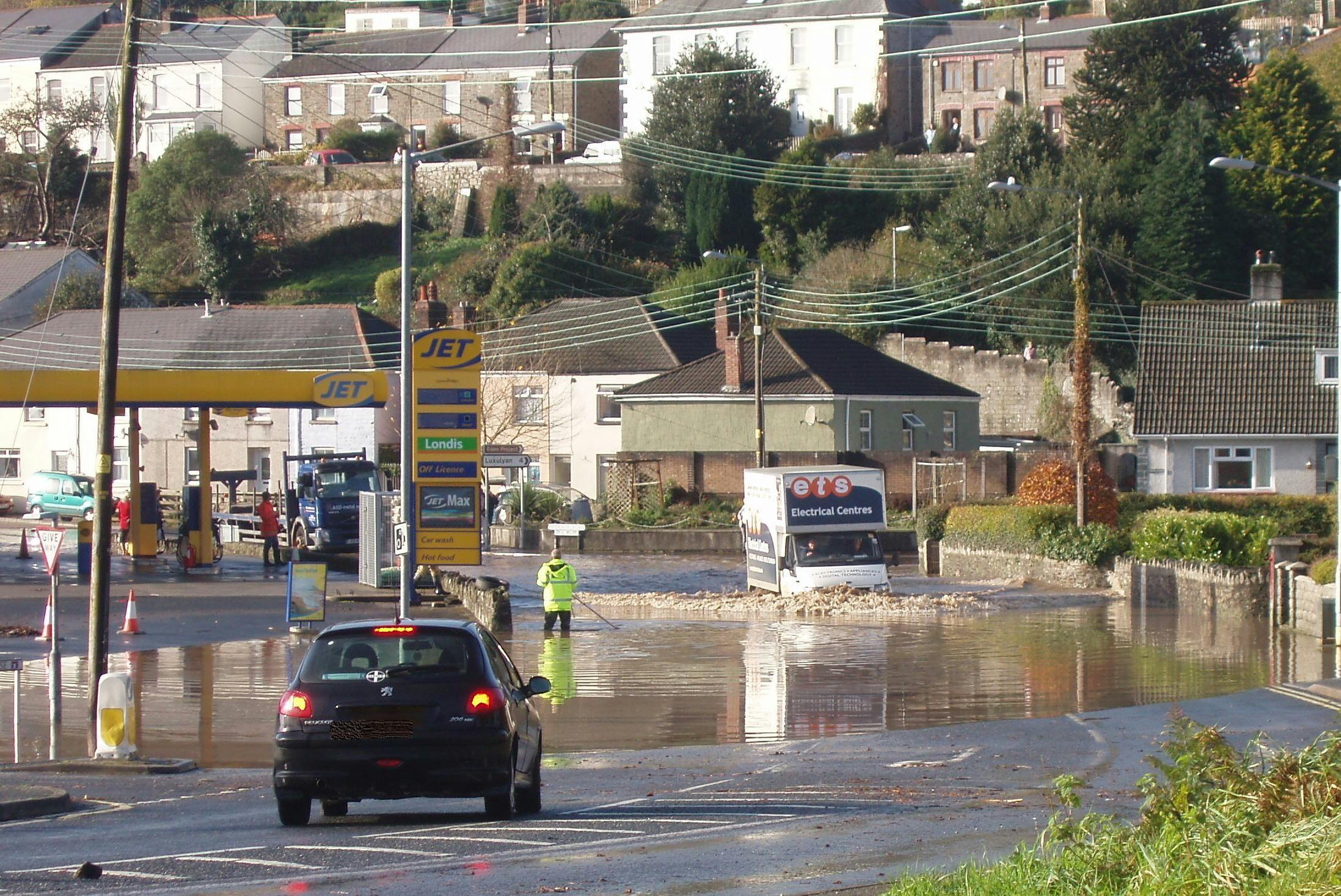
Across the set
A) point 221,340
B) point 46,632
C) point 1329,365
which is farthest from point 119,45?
point 46,632

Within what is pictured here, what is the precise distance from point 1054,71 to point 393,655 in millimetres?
80507

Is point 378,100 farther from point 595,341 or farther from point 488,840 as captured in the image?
point 488,840

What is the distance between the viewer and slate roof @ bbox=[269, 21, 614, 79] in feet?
314

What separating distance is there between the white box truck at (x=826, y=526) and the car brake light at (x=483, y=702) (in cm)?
2248

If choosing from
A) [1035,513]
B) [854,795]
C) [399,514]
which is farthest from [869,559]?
[854,795]

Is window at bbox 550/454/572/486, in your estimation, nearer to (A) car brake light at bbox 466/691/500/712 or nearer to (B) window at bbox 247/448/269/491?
(B) window at bbox 247/448/269/491

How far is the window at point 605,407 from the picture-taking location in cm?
6250

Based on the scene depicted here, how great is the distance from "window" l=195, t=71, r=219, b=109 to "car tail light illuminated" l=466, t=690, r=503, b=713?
91651 millimetres

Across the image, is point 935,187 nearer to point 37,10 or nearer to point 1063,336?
point 1063,336

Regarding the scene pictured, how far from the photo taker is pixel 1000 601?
33688 millimetres

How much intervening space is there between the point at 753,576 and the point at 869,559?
11.0 ft

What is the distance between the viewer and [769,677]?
2259cm

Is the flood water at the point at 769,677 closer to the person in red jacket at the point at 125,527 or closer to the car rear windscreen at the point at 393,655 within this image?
the car rear windscreen at the point at 393,655

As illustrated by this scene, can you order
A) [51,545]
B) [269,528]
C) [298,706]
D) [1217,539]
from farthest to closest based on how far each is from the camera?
[269,528]
[1217,539]
[51,545]
[298,706]
